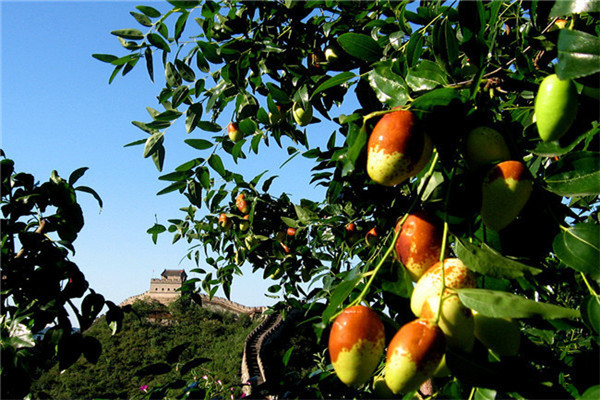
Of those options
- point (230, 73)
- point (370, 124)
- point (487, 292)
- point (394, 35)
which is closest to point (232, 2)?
point (230, 73)

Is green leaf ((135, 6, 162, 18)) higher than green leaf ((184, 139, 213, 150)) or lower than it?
higher

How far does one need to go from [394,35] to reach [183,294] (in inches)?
99.0

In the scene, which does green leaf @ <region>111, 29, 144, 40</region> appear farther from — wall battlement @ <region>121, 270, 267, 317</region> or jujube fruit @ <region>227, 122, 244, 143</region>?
wall battlement @ <region>121, 270, 267, 317</region>

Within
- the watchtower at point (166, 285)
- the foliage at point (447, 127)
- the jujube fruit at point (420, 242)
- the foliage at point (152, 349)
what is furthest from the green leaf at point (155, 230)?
the watchtower at point (166, 285)

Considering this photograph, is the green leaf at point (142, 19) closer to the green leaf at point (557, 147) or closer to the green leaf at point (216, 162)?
the green leaf at point (216, 162)

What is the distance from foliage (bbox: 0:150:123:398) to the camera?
1.30 meters

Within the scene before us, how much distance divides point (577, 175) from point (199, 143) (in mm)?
1428

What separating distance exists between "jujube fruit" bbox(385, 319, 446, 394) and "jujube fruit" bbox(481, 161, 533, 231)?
7.4 inches

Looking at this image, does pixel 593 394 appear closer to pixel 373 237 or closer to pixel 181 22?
pixel 373 237

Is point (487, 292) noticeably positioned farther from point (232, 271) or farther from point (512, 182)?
point (232, 271)

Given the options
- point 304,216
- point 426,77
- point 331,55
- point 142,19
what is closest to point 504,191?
point 426,77

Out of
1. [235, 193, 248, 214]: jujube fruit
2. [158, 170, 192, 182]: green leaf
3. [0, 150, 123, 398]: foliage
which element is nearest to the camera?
[0, 150, 123, 398]: foliage

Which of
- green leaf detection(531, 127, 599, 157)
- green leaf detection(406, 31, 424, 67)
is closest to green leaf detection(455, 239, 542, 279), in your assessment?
green leaf detection(531, 127, 599, 157)

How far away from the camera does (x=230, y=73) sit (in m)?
1.54
